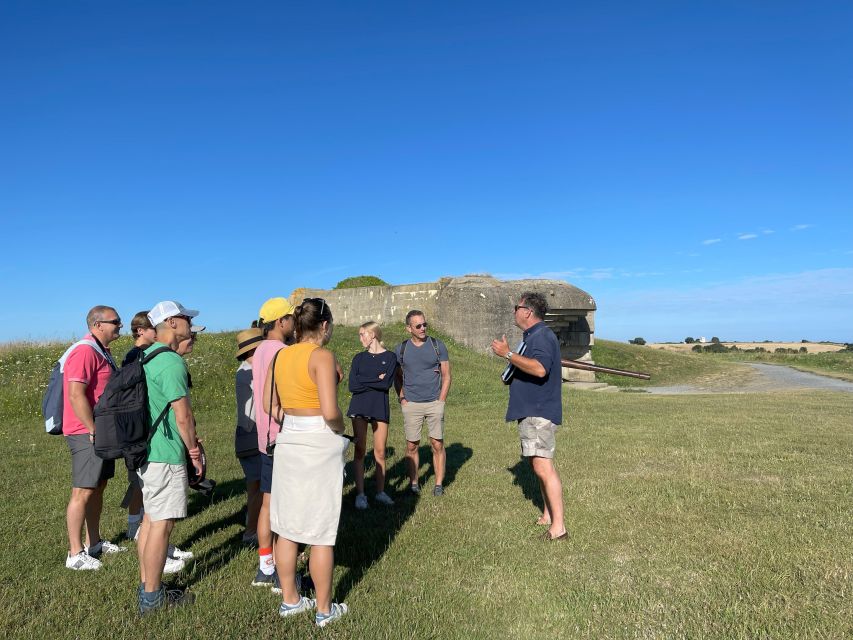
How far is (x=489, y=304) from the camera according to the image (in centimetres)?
1908

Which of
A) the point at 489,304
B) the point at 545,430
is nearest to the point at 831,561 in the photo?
the point at 545,430

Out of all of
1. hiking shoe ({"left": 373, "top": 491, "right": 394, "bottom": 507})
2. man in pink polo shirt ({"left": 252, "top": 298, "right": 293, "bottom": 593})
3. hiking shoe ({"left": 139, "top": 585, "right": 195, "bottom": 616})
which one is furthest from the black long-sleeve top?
hiking shoe ({"left": 139, "top": 585, "right": 195, "bottom": 616})

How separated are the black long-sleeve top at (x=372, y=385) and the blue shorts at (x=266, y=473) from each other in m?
1.95

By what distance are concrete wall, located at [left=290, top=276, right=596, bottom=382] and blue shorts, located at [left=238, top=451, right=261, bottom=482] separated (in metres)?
14.1

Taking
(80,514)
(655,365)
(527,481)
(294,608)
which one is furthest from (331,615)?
(655,365)

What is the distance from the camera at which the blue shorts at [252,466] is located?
4.98m

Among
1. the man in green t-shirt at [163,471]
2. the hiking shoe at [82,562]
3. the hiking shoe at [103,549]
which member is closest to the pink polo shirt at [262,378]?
the man in green t-shirt at [163,471]

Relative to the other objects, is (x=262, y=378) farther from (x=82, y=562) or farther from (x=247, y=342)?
(x=82, y=562)

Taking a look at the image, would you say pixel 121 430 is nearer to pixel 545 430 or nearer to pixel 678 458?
pixel 545 430

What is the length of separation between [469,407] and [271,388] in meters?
9.83

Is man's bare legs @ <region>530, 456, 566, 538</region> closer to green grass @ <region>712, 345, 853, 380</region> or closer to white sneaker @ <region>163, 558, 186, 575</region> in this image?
white sneaker @ <region>163, 558, 186, 575</region>

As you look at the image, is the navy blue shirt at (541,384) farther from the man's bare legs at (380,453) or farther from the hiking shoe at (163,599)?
the hiking shoe at (163,599)

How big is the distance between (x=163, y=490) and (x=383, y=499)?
293 cm

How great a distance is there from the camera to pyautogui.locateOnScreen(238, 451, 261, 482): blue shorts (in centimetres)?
498
